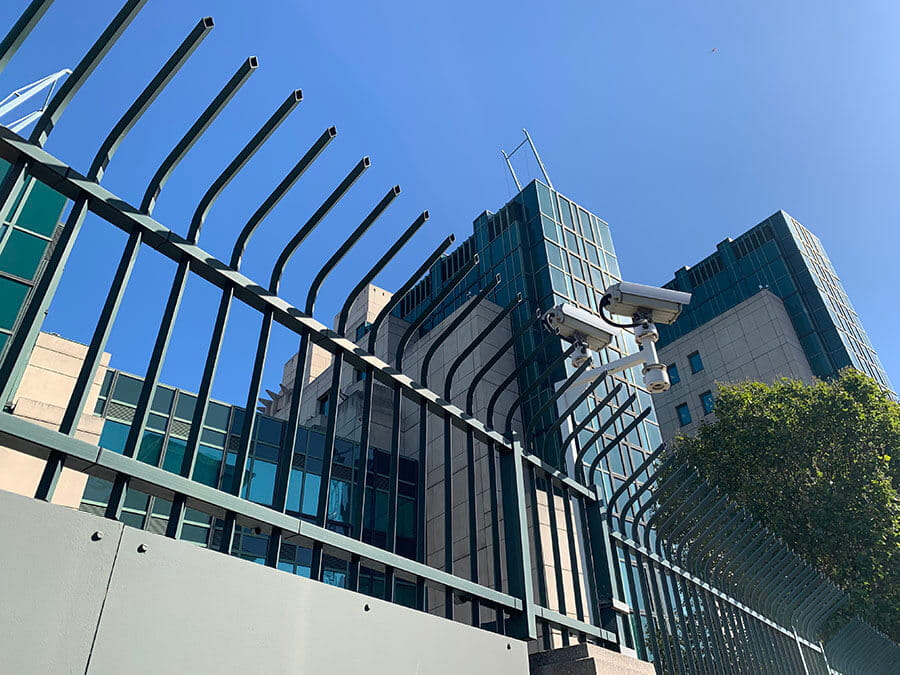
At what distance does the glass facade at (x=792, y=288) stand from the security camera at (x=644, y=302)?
135 ft

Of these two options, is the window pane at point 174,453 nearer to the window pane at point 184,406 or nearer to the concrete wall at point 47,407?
the window pane at point 184,406

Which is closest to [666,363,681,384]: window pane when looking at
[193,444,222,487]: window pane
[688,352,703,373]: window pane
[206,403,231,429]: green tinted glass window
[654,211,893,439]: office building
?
[654,211,893,439]: office building

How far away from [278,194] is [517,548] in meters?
2.28

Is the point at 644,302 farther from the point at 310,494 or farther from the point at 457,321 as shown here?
the point at 310,494

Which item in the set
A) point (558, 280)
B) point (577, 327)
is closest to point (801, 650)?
point (577, 327)

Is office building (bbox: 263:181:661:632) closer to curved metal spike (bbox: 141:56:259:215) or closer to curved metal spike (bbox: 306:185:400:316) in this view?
curved metal spike (bbox: 306:185:400:316)

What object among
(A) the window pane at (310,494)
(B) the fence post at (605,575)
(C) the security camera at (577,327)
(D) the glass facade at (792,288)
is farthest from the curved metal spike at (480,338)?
(D) the glass facade at (792,288)

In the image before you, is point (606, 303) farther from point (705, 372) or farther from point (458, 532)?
point (705, 372)

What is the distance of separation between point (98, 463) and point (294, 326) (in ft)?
3.89

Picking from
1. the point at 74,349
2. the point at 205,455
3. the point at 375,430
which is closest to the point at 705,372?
the point at 375,430

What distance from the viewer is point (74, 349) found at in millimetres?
15695

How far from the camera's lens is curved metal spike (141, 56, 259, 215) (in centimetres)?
242

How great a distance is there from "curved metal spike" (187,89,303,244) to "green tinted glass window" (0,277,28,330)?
14106 mm

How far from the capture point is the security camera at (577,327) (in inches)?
199
